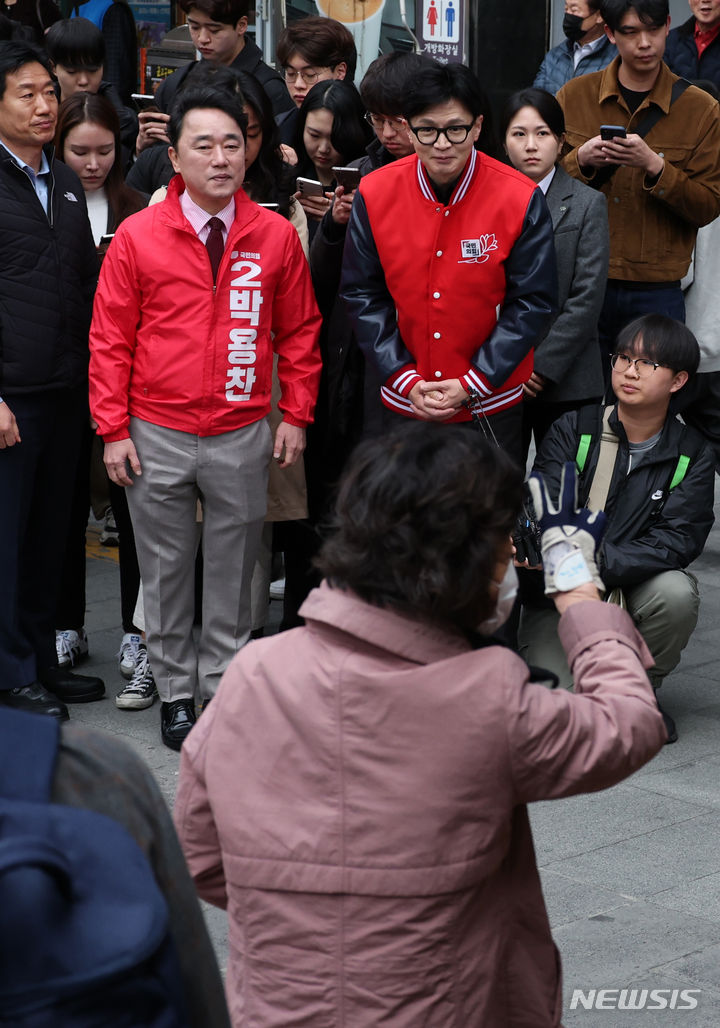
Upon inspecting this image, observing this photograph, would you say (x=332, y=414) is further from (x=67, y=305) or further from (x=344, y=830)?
(x=344, y=830)

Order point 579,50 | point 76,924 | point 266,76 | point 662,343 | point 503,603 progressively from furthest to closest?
point 579,50 → point 266,76 → point 662,343 → point 503,603 → point 76,924

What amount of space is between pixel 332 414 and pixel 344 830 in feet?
11.4

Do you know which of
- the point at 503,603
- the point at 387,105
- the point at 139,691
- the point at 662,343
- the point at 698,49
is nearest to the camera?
the point at 503,603

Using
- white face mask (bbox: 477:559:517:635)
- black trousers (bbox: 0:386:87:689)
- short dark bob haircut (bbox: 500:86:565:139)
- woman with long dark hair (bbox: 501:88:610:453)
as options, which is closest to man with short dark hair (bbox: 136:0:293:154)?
short dark bob haircut (bbox: 500:86:565:139)

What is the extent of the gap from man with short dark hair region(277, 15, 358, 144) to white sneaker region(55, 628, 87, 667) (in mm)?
2537

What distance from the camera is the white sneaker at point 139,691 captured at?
512 cm

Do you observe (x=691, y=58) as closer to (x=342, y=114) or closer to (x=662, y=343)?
(x=342, y=114)

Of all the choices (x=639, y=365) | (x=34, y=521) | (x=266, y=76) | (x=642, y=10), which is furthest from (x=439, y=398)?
(x=266, y=76)

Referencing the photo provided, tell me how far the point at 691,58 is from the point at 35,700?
4483 millimetres

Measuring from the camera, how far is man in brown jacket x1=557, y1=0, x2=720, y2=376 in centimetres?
558

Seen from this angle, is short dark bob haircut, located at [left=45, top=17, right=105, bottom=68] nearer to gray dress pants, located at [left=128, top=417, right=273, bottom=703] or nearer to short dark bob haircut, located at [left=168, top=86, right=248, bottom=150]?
short dark bob haircut, located at [left=168, top=86, right=248, bottom=150]

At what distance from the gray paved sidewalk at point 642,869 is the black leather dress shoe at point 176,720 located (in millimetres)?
44

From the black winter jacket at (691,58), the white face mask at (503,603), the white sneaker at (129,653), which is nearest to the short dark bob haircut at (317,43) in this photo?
the black winter jacket at (691,58)

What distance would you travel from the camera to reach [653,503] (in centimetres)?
477
